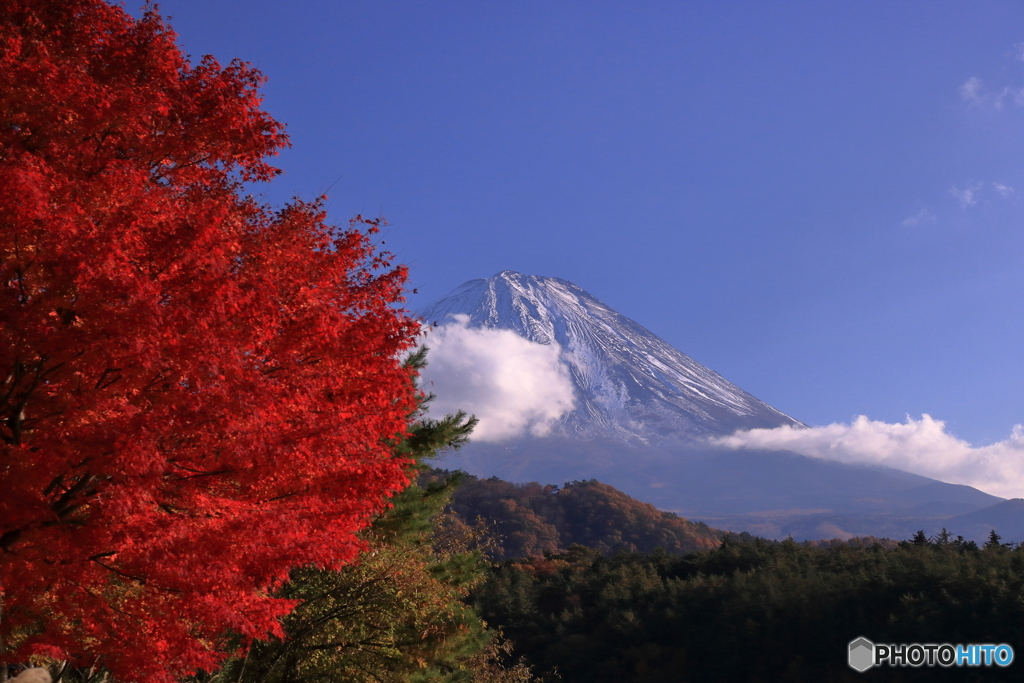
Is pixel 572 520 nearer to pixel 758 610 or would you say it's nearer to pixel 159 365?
pixel 758 610

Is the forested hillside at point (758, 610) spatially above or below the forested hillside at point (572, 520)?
below

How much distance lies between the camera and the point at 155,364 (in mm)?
5887

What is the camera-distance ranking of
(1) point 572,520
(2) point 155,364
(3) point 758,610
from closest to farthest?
(2) point 155,364, (3) point 758,610, (1) point 572,520

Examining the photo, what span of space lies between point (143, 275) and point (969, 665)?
90.0 ft

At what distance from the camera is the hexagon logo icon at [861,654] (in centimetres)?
2747

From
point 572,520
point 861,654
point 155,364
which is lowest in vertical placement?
point 861,654

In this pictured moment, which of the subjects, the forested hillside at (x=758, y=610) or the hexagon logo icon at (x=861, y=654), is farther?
the hexagon logo icon at (x=861, y=654)

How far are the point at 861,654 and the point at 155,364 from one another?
3095 centimetres

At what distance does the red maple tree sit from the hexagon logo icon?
87.3 feet

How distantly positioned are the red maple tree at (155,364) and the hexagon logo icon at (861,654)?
26.6 meters

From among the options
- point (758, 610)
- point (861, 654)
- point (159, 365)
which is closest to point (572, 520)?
point (758, 610)

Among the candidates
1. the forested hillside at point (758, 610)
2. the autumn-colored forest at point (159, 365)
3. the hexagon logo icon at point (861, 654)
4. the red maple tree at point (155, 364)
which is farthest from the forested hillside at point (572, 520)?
the red maple tree at point (155, 364)

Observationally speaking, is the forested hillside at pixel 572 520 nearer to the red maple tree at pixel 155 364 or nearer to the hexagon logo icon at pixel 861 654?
the hexagon logo icon at pixel 861 654

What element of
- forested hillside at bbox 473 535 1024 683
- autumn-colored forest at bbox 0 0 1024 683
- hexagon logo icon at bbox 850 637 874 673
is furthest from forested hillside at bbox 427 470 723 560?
autumn-colored forest at bbox 0 0 1024 683
